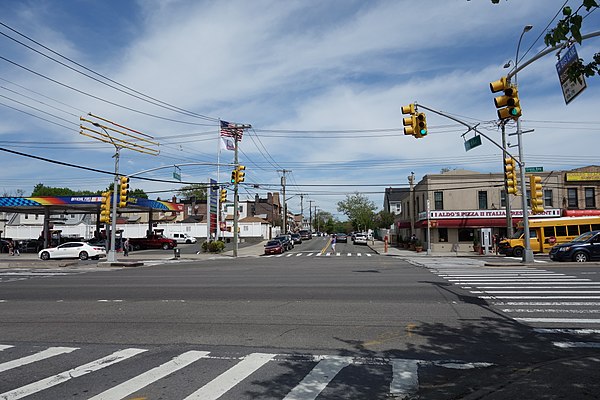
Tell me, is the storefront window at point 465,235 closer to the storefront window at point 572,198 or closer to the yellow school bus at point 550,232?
the storefront window at point 572,198

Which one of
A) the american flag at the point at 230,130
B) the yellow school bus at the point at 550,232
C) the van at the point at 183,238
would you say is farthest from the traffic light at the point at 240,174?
the van at the point at 183,238

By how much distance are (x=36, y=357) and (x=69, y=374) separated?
136 centimetres

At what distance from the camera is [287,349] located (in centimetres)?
725

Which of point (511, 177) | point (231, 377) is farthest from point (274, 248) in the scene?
point (231, 377)

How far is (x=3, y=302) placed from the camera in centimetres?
1298

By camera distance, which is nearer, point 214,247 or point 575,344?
point 575,344

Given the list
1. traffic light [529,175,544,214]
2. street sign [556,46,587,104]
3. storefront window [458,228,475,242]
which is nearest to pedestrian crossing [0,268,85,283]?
street sign [556,46,587,104]

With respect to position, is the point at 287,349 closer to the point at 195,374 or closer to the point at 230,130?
the point at 195,374

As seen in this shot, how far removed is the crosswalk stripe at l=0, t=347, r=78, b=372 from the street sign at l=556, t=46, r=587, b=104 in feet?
29.7

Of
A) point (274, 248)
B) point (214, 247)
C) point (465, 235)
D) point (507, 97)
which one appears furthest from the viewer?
point (214, 247)

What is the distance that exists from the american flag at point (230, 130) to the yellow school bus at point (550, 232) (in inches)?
868

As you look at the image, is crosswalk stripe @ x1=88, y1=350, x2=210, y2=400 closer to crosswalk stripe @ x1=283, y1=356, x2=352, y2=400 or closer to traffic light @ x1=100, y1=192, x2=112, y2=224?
crosswalk stripe @ x1=283, y1=356, x2=352, y2=400

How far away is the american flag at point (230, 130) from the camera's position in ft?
123

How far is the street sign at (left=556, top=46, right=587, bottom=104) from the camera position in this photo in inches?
270
